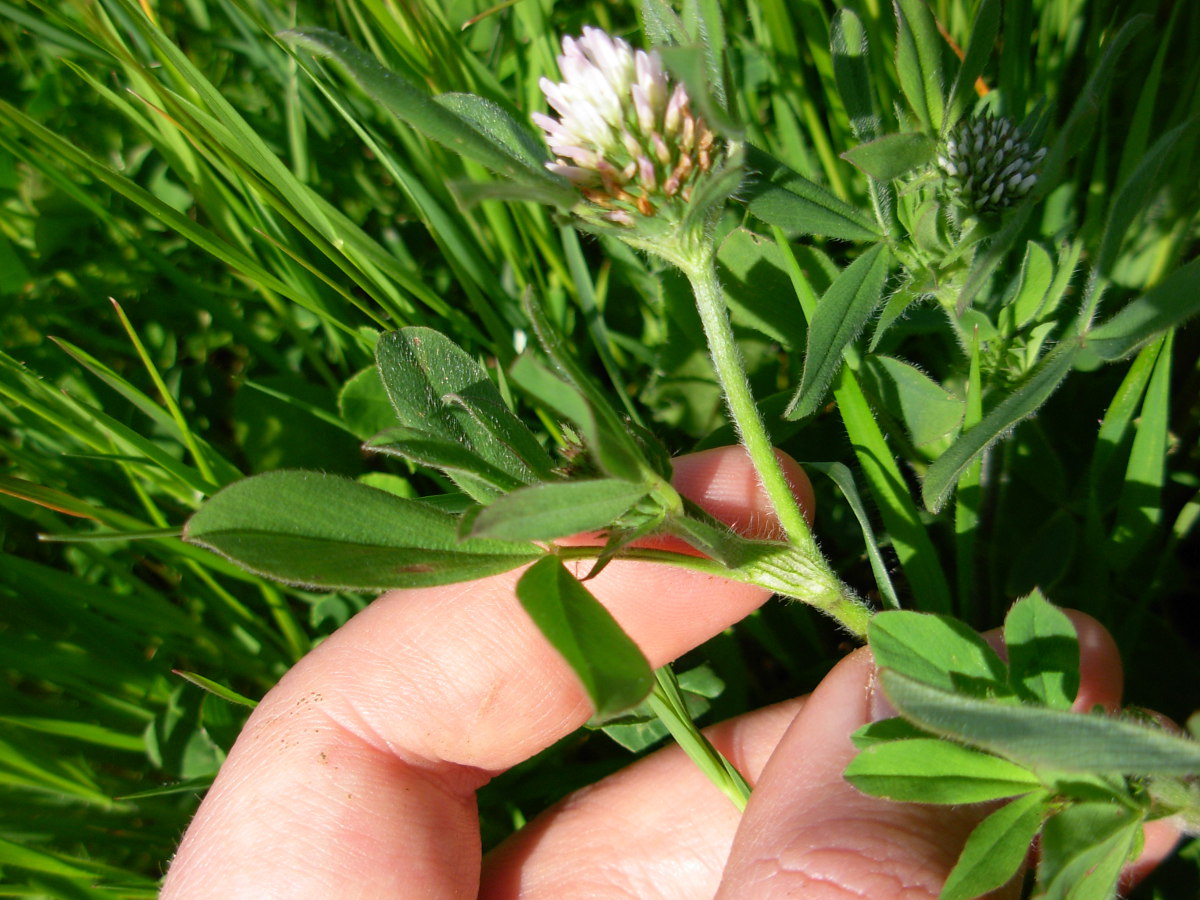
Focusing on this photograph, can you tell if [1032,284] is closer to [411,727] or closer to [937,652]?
[937,652]

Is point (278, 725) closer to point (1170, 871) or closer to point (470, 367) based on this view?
point (470, 367)

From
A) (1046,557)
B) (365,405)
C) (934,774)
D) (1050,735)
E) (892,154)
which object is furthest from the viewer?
(365,405)

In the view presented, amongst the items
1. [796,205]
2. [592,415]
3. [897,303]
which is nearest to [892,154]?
[796,205]

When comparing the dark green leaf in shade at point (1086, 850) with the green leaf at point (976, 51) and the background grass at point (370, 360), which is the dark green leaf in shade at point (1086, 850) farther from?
the green leaf at point (976, 51)

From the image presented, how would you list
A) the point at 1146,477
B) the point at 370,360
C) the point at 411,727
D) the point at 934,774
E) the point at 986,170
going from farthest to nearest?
the point at 370,360 < the point at 411,727 < the point at 1146,477 < the point at 986,170 < the point at 934,774

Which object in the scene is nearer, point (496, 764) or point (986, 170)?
point (986, 170)

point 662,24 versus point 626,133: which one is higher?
point 662,24

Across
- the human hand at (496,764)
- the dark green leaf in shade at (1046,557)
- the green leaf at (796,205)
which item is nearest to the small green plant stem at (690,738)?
the human hand at (496,764)

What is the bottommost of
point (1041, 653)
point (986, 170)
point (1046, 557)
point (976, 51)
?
point (1046, 557)

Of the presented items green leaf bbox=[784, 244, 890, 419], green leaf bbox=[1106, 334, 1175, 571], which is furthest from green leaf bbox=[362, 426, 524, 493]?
green leaf bbox=[1106, 334, 1175, 571]
